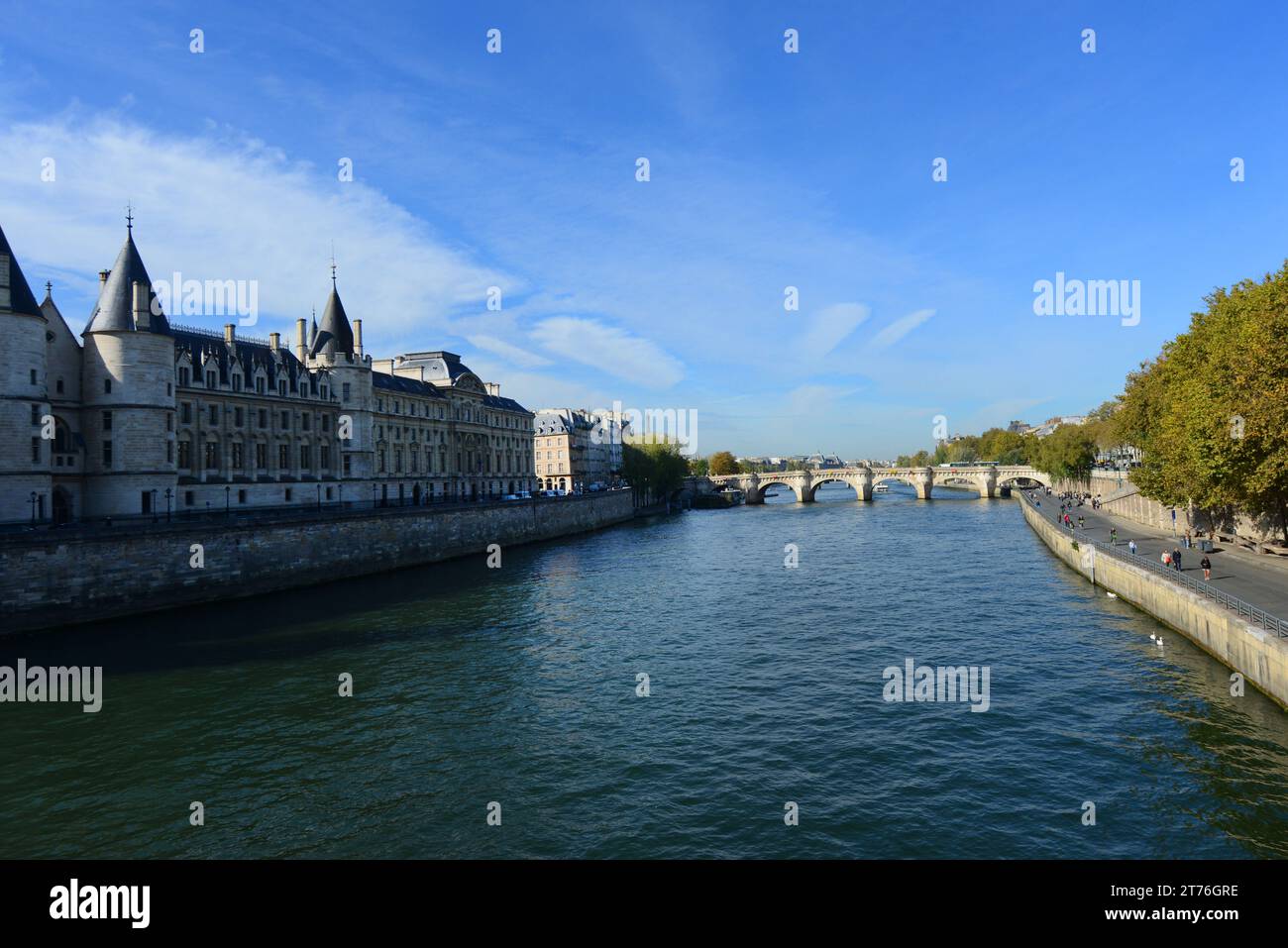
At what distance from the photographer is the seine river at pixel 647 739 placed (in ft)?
45.4

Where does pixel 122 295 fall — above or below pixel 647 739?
above

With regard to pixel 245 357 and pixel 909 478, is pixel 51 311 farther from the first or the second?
pixel 909 478

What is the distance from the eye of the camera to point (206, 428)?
174 ft

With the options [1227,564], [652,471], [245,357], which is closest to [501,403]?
[652,471]

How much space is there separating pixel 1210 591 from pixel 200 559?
1738 inches

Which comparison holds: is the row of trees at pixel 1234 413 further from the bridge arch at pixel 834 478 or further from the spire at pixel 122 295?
the bridge arch at pixel 834 478

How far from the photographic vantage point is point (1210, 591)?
25.1 m

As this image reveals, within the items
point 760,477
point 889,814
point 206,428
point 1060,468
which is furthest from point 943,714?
point 760,477

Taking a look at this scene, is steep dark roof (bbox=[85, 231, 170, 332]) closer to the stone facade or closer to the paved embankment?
the paved embankment

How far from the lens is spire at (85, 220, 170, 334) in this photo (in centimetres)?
4331

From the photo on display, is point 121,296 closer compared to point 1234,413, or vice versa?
point 1234,413

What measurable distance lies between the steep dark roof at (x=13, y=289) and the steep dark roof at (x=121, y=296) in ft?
15.8
